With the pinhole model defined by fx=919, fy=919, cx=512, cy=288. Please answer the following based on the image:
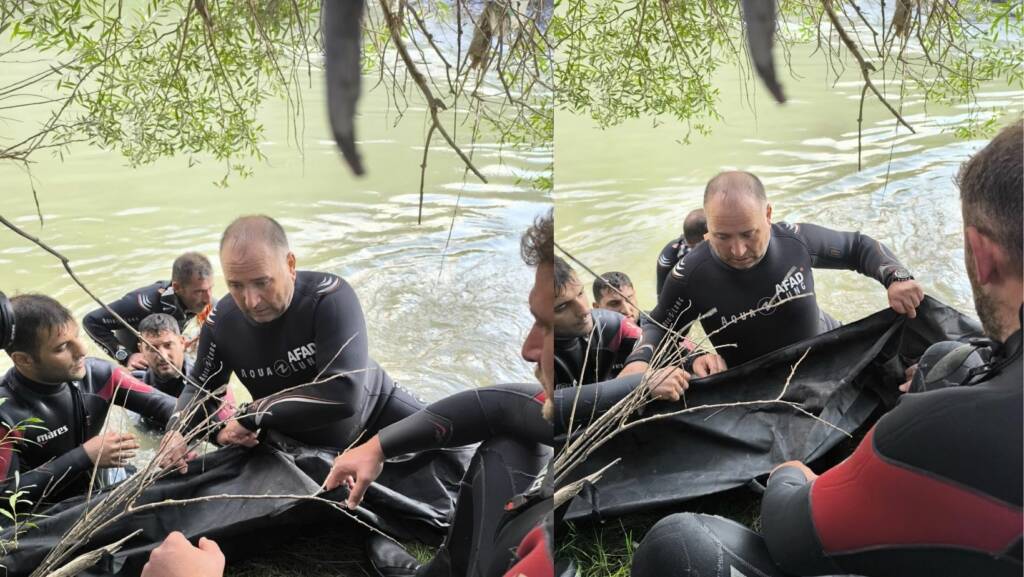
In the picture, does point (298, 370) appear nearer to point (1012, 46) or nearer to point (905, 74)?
point (905, 74)

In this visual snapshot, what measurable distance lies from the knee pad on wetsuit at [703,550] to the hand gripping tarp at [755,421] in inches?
14.1

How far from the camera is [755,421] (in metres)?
1.73

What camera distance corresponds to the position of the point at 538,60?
1282mm

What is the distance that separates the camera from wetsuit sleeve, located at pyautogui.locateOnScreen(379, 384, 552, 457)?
1368mm

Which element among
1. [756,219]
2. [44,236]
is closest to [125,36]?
[44,236]

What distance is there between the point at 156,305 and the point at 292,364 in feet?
0.67

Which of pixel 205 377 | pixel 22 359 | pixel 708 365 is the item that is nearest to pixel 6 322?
pixel 22 359

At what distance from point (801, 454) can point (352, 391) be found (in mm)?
852

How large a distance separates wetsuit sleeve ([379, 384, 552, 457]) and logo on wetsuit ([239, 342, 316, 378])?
157mm

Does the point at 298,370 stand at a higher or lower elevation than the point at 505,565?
higher

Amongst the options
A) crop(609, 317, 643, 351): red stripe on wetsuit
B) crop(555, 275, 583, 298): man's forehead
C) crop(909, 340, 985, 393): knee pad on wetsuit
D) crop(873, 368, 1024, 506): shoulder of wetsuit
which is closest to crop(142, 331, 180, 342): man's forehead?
crop(555, 275, 583, 298): man's forehead

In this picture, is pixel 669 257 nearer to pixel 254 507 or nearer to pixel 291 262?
pixel 291 262

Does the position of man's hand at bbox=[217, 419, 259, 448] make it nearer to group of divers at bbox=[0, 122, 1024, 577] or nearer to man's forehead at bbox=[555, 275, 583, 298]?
group of divers at bbox=[0, 122, 1024, 577]

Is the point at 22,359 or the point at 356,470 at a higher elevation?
the point at 22,359
